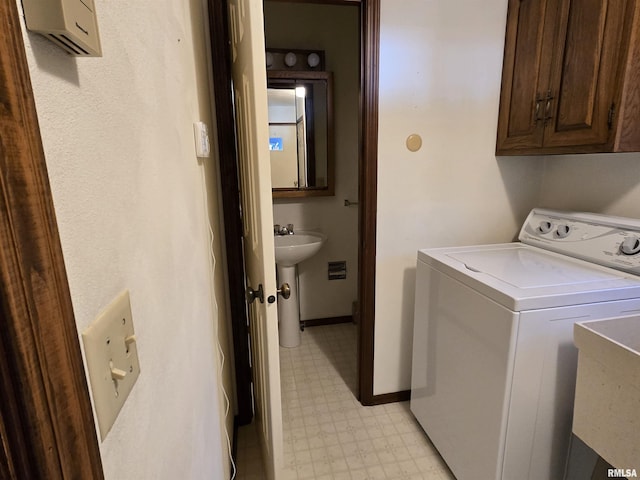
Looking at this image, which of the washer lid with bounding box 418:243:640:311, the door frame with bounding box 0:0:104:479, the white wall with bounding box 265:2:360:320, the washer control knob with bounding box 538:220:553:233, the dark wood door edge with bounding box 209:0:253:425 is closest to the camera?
the door frame with bounding box 0:0:104:479

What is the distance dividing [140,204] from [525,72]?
6.08ft

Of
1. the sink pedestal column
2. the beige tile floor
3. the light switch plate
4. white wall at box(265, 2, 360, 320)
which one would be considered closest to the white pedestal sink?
the sink pedestal column

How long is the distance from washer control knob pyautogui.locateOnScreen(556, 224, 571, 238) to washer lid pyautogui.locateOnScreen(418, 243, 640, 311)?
10 centimetres

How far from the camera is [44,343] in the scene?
0.81 feet

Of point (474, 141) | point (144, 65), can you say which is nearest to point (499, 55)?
point (474, 141)

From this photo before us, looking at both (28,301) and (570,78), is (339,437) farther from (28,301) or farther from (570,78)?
(570,78)

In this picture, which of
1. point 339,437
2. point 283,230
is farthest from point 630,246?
point 283,230

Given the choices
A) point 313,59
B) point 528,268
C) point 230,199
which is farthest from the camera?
point 313,59

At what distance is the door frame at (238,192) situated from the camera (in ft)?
4.82

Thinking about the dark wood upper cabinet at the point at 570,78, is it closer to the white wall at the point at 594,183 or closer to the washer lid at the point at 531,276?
the white wall at the point at 594,183

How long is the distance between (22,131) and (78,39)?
0.12 metres

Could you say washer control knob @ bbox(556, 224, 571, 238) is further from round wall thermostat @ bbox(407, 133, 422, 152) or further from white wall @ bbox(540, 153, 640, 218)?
round wall thermostat @ bbox(407, 133, 422, 152)

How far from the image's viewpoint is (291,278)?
262cm

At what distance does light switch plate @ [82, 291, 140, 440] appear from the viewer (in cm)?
34
